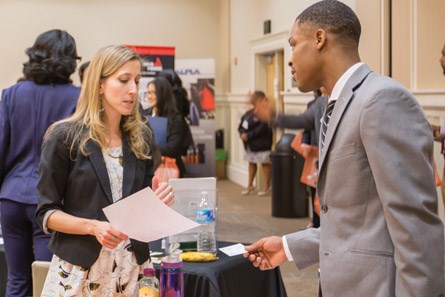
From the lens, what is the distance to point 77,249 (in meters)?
2.36

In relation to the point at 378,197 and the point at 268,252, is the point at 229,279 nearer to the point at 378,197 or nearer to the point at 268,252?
the point at 268,252

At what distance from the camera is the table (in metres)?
3.06

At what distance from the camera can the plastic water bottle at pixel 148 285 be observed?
8.01 ft

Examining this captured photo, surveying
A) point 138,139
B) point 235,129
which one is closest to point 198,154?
point 235,129

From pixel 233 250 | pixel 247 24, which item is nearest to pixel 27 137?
pixel 233 250

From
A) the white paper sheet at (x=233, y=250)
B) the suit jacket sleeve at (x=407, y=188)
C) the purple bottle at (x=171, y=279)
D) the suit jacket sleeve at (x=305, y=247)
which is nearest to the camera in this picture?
the suit jacket sleeve at (x=407, y=188)

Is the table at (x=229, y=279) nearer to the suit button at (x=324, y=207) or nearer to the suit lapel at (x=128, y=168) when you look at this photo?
the suit lapel at (x=128, y=168)

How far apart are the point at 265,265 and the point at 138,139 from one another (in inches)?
28.3

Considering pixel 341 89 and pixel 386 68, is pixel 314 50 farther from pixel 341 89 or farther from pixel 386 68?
pixel 386 68

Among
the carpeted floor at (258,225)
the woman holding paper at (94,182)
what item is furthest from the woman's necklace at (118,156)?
the carpeted floor at (258,225)

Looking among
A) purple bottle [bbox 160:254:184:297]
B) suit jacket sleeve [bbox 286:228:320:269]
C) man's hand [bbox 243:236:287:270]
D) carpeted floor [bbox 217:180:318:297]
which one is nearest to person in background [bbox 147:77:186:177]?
carpeted floor [bbox 217:180:318:297]

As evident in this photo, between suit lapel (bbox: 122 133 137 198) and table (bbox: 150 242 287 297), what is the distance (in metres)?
0.80

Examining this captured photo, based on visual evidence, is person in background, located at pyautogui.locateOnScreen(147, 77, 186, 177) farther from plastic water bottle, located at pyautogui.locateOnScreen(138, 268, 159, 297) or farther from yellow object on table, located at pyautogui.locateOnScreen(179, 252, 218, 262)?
plastic water bottle, located at pyautogui.locateOnScreen(138, 268, 159, 297)

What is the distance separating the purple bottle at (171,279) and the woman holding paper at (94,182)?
0.14m
